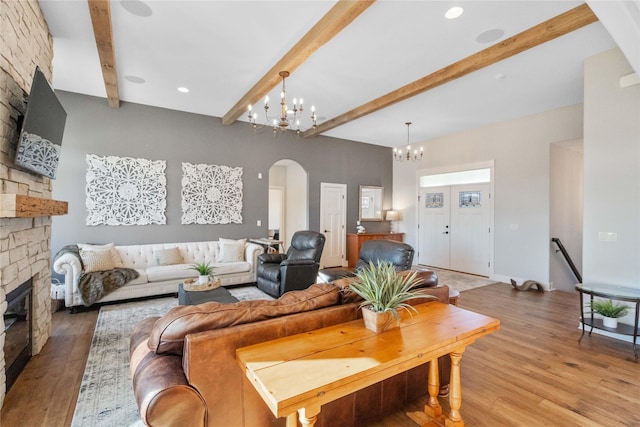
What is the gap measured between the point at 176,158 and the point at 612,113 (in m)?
6.04

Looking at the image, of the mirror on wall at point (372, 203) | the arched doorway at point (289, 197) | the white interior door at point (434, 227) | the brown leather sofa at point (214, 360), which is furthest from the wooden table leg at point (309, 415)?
the mirror on wall at point (372, 203)

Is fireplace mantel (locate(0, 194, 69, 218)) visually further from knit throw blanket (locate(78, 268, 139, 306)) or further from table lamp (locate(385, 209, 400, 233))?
table lamp (locate(385, 209, 400, 233))

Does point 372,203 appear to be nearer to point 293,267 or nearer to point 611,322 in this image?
point 293,267

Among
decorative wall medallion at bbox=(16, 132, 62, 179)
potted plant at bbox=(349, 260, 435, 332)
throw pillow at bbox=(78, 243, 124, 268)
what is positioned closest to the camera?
potted plant at bbox=(349, 260, 435, 332)

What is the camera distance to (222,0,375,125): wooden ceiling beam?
242 centimetres

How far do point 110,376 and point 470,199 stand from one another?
6.49 metres

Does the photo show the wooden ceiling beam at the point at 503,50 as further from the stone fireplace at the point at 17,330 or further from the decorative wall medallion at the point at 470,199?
the stone fireplace at the point at 17,330

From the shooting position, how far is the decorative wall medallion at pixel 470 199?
6215 mm

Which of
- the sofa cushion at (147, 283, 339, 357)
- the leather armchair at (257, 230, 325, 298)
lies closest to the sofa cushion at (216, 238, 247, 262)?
the leather armchair at (257, 230, 325, 298)

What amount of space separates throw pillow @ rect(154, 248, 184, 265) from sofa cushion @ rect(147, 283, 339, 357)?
3655 millimetres

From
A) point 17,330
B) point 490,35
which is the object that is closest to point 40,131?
point 17,330

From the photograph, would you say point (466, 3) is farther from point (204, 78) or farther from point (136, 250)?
point (136, 250)

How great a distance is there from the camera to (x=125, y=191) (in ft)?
15.9

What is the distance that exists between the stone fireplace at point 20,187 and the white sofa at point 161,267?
0.94 m
